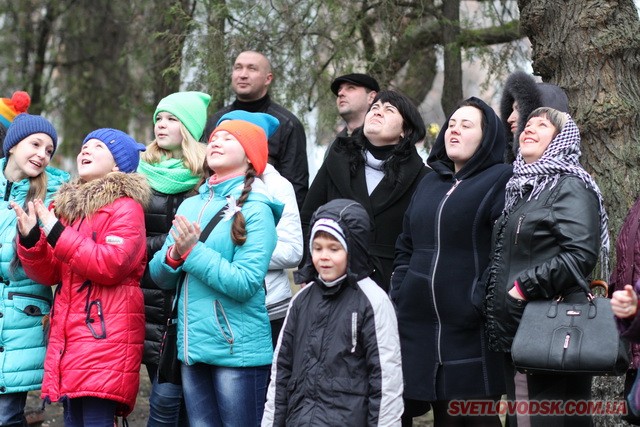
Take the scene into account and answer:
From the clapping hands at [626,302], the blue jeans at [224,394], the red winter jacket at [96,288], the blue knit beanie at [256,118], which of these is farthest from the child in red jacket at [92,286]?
the clapping hands at [626,302]

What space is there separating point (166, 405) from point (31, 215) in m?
1.33

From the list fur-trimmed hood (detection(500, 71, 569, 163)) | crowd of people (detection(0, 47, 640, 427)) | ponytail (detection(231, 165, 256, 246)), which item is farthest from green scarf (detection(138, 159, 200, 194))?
fur-trimmed hood (detection(500, 71, 569, 163))

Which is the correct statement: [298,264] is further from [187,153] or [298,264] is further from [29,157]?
[29,157]

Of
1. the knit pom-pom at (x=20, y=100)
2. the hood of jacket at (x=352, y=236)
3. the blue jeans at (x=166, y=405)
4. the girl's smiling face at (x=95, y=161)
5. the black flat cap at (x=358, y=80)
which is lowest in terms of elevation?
the blue jeans at (x=166, y=405)

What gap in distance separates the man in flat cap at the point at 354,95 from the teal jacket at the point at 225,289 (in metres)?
1.96

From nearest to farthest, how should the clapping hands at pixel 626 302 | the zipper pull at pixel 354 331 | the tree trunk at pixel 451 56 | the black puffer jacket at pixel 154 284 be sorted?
the clapping hands at pixel 626 302 < the zipper pull at pixel 354 331 < the black puffer jacket at pixel 154 284 < the tree trunk at pixel 451 56

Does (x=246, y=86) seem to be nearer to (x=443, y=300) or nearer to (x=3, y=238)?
(x=3, y=238)

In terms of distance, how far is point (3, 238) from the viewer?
17.7 ft

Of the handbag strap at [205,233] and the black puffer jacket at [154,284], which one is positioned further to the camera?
the black puffer jacket at [154,284]

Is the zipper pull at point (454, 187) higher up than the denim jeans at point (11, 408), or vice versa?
the zipper pull at point (454, 187)

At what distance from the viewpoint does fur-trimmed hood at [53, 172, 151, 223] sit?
5160 millimetres

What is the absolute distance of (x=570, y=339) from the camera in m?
4.30

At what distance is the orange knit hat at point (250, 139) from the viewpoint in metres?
5.19

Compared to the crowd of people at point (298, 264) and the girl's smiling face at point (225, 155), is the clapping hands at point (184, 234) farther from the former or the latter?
the girl's smiling face at point (225, 155)
